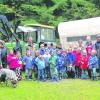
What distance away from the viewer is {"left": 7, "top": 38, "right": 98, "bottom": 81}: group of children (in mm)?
20531

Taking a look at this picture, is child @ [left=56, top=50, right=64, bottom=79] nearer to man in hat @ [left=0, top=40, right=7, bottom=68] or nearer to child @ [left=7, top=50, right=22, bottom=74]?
child @ [left=7, top=50, right=22, bottom=74]

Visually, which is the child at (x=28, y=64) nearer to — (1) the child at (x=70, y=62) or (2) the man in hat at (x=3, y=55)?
(2) the man in hat at (x=3, y=55)

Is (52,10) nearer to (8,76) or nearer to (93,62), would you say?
(93,62)

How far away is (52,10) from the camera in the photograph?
39656 millimetres

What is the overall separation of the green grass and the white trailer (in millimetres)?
4562

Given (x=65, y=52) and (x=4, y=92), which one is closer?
(x=4, y=92)

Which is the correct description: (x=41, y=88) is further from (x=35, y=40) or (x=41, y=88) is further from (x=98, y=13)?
(x=98, y=13)

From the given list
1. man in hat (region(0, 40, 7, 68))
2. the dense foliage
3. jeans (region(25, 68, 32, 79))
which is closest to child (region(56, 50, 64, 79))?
jeans (region(25, 68, 32, 79))

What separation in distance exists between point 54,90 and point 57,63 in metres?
3.93

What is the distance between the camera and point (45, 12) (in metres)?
39.2

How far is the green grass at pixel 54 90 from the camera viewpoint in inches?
616

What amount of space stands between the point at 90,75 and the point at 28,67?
2.83 meters

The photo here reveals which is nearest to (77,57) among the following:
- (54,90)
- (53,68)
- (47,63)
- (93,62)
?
(93,62)

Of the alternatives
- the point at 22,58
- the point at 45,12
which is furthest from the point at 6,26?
the point at 45,12
